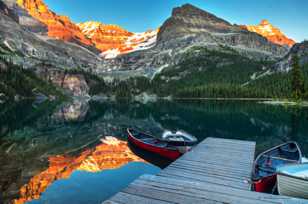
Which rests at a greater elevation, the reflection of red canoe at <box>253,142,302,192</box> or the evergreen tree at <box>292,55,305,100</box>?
the evergreen tree at <box>292,55,305,100</box>

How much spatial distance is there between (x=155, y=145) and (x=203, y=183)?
17.6m

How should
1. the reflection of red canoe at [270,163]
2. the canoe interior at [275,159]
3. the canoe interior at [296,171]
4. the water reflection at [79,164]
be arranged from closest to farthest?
the canoe interior at [296,171]
the reflection of red canoe at [270,163]
the canoe interior at [275,159]
the water reflection at [79,164]

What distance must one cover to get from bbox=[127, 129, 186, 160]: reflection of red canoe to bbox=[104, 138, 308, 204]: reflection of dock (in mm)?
4218

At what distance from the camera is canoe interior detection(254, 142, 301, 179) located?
63.5 ft

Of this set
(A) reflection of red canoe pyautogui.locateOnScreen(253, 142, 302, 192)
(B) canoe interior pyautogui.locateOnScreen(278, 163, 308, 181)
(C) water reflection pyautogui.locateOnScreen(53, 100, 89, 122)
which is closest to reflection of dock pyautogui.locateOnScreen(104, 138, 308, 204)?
(A) reflection of red canoe pyautogui.locateOnScreen(253, 142, 302, 192)

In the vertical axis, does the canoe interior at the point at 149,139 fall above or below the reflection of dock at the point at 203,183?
below

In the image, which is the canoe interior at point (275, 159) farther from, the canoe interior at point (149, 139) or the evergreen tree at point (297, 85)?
the evergreen tree at point (297, 85)

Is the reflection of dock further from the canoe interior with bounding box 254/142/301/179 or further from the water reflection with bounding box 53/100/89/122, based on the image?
the water reflection with bounding box 53/100/89/122

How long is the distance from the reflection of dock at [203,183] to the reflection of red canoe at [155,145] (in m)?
4.22

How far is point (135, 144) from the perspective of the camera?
125 feet

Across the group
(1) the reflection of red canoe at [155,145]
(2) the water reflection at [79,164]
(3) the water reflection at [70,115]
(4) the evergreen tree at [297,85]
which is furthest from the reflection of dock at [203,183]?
(4) the evergreen tree at [297,85]

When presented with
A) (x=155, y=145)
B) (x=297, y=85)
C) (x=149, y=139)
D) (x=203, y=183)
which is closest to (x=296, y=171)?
(x=203, y=183)

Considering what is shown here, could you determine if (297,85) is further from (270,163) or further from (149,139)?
(270,163)

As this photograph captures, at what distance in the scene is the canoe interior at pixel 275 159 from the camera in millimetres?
Result: 19359
